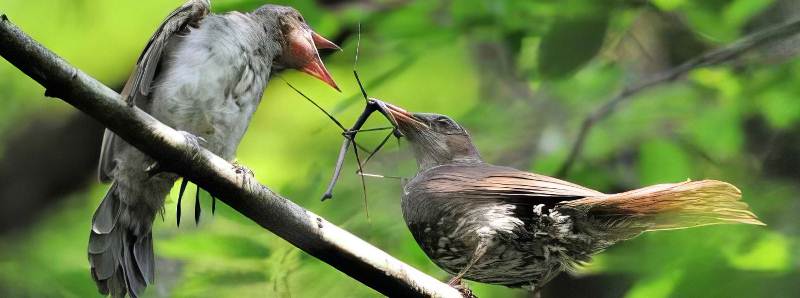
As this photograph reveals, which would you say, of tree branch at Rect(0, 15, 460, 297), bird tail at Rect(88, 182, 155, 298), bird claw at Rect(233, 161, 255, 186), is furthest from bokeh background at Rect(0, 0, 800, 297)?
bird claw at Rect(233, 161, 255, 186)

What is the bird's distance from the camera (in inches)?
168

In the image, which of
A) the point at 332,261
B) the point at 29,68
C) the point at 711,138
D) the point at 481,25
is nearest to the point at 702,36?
the point at 711,138

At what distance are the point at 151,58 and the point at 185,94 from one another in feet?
0.61

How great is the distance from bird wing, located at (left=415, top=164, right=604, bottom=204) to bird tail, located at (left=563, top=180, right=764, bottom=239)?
0.20ft

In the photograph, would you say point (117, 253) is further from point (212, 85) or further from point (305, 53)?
point (305, 53)

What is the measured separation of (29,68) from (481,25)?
138 inches

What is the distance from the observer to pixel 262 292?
16.0 ft

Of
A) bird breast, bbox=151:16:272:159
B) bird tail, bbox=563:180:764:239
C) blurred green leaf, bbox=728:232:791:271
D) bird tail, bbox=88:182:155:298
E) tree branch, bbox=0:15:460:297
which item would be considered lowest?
bird tail, bbox=88:182:155:298

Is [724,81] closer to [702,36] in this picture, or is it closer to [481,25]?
[702,36]

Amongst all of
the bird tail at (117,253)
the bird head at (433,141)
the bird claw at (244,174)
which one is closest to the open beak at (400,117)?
the bird head at (433,141)

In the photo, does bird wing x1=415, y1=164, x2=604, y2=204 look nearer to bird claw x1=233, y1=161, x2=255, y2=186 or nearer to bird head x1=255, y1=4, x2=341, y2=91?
bird head x1=255, y1=4, x2=341, y2=91

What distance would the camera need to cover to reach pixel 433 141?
5070 millimetres

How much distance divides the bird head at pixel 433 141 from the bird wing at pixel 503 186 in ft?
1.50

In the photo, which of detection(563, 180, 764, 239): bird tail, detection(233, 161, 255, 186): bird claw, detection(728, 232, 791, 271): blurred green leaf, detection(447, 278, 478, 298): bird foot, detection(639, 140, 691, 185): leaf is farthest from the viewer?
detection(639, 140, 691, 185): leaf
